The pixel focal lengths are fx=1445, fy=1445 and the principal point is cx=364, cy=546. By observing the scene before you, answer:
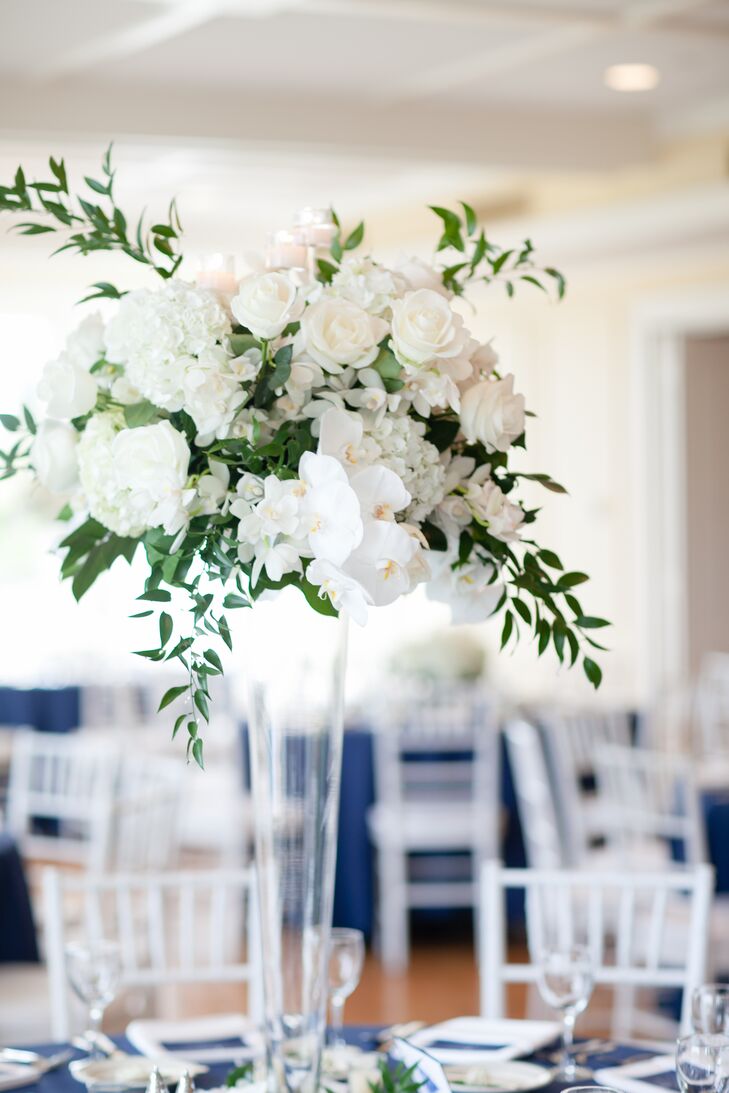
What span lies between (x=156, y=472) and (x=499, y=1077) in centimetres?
108

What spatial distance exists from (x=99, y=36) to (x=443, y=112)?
1673 mm

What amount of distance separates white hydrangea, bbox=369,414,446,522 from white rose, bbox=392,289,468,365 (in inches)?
2.9

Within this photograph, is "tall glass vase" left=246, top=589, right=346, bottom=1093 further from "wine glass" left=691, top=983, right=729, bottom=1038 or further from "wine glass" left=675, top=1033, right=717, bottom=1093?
"wine glass" left=691, top=983, right=729, bottom=1038

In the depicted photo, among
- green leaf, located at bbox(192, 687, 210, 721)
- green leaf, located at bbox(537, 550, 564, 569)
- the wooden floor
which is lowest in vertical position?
the wooden floor

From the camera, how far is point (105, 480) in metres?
1.64

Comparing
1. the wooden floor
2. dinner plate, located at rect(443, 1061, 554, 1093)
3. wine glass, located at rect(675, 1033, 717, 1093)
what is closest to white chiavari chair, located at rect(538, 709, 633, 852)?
the wooden floor

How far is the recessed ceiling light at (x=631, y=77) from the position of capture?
583 cm

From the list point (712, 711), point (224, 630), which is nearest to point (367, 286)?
point (224, 630)

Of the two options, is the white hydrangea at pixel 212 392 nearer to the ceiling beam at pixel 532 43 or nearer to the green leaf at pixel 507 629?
the green leaf at pixel 507 629

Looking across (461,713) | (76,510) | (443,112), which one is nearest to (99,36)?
(443,112)

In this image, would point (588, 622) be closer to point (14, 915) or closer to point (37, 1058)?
point (37, 1058)

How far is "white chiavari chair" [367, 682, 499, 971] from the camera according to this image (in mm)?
5332

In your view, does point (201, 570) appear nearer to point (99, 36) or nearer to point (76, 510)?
point (76, 510)

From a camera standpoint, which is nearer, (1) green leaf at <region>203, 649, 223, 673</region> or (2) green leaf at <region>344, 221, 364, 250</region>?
(1) green leaf at <region>203, 649, 223, 673</region>
